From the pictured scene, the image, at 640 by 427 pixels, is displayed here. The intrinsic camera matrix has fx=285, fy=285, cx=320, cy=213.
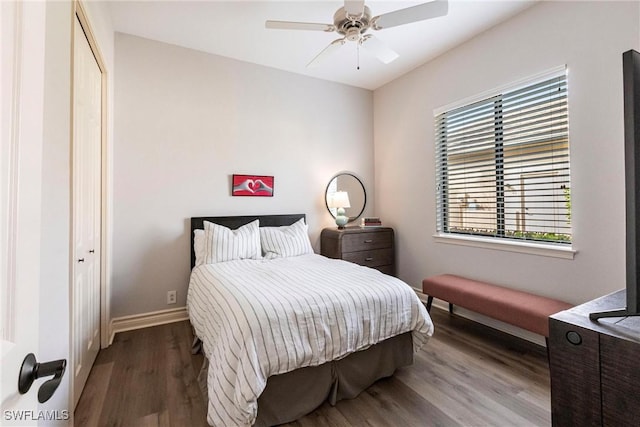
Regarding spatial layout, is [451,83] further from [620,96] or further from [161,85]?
[161,85]

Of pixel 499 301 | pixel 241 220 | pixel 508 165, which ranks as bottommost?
pixel 499 301

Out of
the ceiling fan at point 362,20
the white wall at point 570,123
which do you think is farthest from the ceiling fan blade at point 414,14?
the white wall at point 570,123

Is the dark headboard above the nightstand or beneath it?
above

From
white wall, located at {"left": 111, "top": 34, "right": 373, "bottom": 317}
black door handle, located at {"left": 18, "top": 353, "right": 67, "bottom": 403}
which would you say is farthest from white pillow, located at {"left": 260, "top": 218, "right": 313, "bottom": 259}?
black door handle, located at {"left": 18, "top": 353, "right": 67, "bottom": 403}

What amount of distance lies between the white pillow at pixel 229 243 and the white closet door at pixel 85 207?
86 centimetres

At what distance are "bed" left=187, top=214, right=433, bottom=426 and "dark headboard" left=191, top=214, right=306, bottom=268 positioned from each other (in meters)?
0.83

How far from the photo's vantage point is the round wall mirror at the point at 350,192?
392 centimetres

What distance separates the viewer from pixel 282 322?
5.05 feet

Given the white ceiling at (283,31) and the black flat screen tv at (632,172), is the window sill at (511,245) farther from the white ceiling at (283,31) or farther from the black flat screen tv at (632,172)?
the white ceiling at (283,31)

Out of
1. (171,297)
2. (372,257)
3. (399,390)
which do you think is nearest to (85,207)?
(171,297)

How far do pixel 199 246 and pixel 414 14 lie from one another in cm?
268

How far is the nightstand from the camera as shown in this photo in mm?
3501

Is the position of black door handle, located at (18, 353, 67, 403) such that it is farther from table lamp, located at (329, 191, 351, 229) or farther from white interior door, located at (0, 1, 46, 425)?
table lamp, located at (329, 191, 351, 229)

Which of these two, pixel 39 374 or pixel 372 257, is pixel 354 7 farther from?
pixel 372 257
